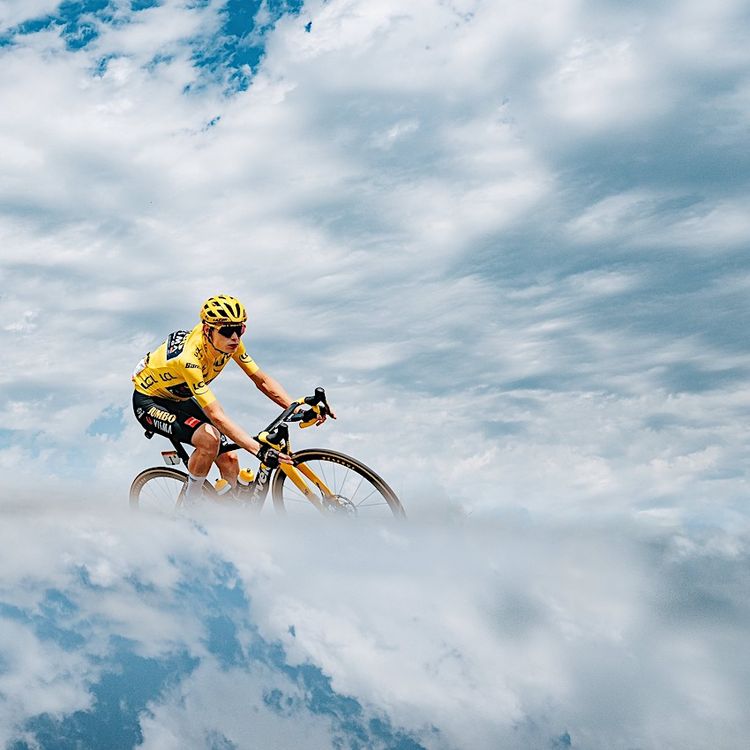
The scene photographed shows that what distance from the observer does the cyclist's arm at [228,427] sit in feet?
32.3

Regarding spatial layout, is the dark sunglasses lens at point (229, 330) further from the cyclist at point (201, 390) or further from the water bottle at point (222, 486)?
the water bottle at point (222, 486)

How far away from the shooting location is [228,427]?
9.83 metres

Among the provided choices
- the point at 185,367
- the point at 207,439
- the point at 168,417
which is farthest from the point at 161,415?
the point at 185,367

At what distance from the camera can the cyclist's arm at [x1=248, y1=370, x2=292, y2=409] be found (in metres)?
10.9

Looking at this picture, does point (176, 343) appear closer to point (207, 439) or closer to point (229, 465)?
point (207, 439)

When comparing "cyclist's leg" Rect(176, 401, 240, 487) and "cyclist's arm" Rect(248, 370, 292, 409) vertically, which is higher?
"cyclist's arm" Rect(248, 370, 292, 409)

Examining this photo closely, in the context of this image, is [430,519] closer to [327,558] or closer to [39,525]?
[327,558]

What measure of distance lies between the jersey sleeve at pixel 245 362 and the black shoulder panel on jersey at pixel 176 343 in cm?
70

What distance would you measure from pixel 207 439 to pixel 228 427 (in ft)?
3.12

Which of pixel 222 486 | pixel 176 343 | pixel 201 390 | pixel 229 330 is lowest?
pixel 222 486

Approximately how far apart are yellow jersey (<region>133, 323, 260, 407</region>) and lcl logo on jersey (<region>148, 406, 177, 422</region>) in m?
0.20

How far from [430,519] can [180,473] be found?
3.98 metres

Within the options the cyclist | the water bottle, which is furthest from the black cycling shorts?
the water bottle

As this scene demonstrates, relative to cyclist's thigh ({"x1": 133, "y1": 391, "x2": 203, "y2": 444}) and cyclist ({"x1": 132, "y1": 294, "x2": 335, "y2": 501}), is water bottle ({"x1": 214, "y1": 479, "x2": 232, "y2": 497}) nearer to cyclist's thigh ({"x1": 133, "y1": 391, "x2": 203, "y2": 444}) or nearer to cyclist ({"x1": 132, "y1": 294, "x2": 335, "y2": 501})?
cyclist ({"x1": 132, "y1": 294, "x2": 335, "y2": 501})
